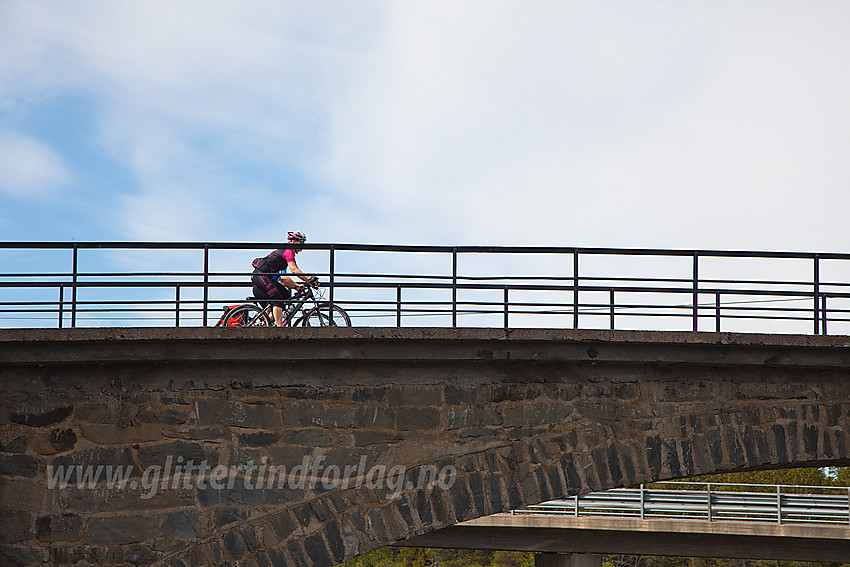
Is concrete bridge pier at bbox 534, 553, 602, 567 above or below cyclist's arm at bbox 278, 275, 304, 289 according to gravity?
Answer: below

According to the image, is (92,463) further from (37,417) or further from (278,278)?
(278,278)

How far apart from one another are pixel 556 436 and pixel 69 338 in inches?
221

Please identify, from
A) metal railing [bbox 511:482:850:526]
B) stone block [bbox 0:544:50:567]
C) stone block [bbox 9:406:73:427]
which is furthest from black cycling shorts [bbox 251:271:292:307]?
metal railing [bbox 511:482:850:526]

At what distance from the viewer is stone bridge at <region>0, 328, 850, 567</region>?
9695 millimetres

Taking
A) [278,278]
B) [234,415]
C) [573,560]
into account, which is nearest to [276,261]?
[278,278]

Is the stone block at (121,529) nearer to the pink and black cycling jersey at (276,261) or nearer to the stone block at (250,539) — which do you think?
the stone block at (250,539)

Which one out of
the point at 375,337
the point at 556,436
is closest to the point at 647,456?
the point at 556,436

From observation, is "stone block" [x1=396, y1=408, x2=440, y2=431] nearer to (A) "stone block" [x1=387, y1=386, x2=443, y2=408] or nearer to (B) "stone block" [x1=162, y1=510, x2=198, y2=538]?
(A) "stone block" [x1=387, y1=386, x2=443, y2=408]

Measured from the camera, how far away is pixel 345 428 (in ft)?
33.0

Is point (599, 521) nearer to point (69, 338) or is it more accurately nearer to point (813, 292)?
point (813, 292)

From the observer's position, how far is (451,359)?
10156mm

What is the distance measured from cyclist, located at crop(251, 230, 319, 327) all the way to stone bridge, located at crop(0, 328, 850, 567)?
3.79 feet

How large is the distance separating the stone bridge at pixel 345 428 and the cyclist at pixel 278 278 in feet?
3.79

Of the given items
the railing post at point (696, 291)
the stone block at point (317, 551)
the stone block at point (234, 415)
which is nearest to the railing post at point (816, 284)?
the railing post at point (696, 291)
